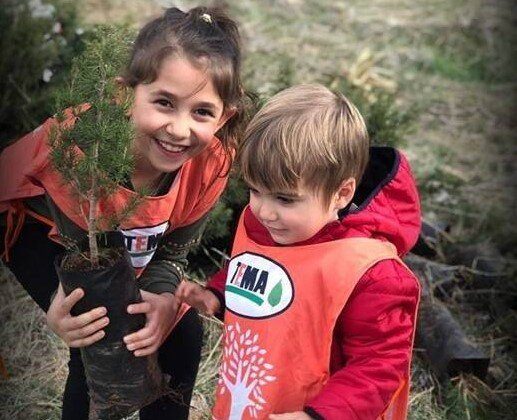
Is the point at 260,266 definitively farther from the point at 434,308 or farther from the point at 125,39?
the point at 434,308

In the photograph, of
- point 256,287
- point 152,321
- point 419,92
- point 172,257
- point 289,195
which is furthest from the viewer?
point 419,92

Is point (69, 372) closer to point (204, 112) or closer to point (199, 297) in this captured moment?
point (199, 297)

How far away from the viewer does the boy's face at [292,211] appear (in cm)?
207

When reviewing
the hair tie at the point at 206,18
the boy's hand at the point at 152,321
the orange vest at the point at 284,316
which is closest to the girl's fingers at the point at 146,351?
the boy's hand at the point at 152,321

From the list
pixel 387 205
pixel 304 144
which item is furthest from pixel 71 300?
pixel 387 205

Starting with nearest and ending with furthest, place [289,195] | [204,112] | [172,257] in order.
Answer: [289,195]
[204,112]
[172,257]

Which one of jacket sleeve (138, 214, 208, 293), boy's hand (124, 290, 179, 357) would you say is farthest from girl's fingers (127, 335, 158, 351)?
jacket sleeve (138, 214, 208, 293)

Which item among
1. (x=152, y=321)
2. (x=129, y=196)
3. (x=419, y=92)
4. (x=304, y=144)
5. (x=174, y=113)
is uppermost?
(x=304, y=144)

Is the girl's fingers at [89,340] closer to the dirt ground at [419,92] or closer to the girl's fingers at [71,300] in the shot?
the girl's fingers at [71,300]

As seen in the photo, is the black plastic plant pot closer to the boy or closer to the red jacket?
the boy

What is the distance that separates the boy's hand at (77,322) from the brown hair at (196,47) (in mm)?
663

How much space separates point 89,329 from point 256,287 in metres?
0.45

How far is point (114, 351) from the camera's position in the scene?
7.22 feet

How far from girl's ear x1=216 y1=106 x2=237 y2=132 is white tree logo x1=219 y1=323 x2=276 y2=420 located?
2.11 ft
